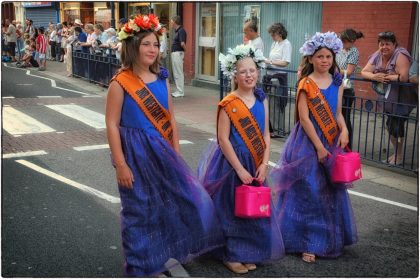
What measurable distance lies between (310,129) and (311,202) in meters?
0.58

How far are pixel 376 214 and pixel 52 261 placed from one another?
3.13 meters

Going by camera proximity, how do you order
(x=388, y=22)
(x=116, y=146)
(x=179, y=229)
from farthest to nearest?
(x=388, y=22) → (x=179, y=229) → (x=116, y=146)

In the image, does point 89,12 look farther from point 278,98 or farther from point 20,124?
point 278,98

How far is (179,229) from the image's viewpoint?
3.44 m

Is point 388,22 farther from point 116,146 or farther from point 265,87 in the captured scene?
point 116,146

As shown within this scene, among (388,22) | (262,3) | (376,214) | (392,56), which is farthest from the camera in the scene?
(262,3)

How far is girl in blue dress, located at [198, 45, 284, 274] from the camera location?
352 cm

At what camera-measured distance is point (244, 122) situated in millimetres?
3518

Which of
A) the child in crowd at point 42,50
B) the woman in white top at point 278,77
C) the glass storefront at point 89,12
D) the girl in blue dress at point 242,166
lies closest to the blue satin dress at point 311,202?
the girl in blue dress at point 242,166

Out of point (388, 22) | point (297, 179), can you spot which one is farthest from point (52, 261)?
point (388, 22)

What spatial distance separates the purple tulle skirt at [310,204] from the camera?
3818 mm

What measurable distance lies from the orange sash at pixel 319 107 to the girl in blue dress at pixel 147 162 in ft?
3.65

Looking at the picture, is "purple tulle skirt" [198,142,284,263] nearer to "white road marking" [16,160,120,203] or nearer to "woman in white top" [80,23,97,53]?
"white road marking" [16,160,120,203]

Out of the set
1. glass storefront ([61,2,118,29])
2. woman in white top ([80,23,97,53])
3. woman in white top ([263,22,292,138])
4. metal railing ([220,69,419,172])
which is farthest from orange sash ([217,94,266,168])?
glass storefront ([61,2,118,29])
